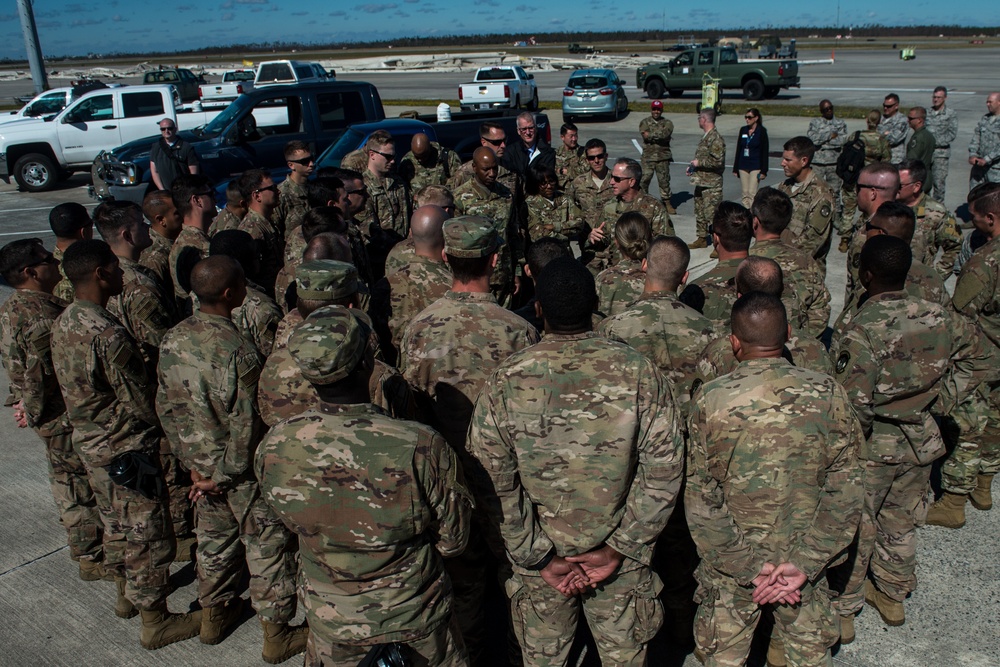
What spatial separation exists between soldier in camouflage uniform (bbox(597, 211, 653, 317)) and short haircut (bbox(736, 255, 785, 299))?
93cm

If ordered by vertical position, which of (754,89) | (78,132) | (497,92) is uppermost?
(497,92)

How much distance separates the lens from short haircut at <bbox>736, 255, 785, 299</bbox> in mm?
3645

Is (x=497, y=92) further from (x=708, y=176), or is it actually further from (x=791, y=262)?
(x=791, y=262)

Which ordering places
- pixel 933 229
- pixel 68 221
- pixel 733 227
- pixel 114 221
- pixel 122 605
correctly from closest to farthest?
1. pixel 122 605
2. pixel 733 227
3. pixel 114 221
4. pixel 68 221
5. pixel 933 229

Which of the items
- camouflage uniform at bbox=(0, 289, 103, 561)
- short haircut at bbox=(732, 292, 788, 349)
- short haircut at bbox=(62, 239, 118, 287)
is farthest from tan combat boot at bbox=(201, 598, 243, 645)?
short haircut at bbox=(732, 292, 788, 349)

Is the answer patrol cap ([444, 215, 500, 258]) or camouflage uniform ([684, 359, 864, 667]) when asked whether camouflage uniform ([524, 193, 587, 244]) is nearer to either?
patrol cap ([444, 215, 500, 258])

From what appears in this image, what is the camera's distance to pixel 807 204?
21.8 ft

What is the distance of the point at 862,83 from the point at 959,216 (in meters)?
25.5

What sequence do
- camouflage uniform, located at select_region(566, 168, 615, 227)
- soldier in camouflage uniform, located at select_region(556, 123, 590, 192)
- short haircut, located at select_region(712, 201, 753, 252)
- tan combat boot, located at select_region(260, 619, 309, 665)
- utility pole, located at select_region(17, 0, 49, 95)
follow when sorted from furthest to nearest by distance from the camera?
utility pole, located at select_region(17, 0, 49, 95) → soldier in camouflage uniform, located at select_region(556, 123, 590, 192) → camouflage uniform, located at select_region(566, 168, 615, 227) → short haircut, located at select_region(712, 201, 753, 252) → tan combat boot, located at select_region(260, 619, 309, 665)

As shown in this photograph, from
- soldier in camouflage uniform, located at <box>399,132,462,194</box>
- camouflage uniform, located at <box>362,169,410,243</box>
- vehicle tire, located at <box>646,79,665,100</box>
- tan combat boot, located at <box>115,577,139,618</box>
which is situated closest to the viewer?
tan combat boot, located at <box>115,577,139,618</box>

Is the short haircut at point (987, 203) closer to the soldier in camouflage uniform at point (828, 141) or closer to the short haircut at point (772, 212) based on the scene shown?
the short haircut at point (772, 212)

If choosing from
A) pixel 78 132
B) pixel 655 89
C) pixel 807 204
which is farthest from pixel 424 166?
pixel 655 89

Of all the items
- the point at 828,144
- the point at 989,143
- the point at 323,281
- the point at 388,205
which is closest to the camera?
the point at 323,281

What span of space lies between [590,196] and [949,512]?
4.33 metres
